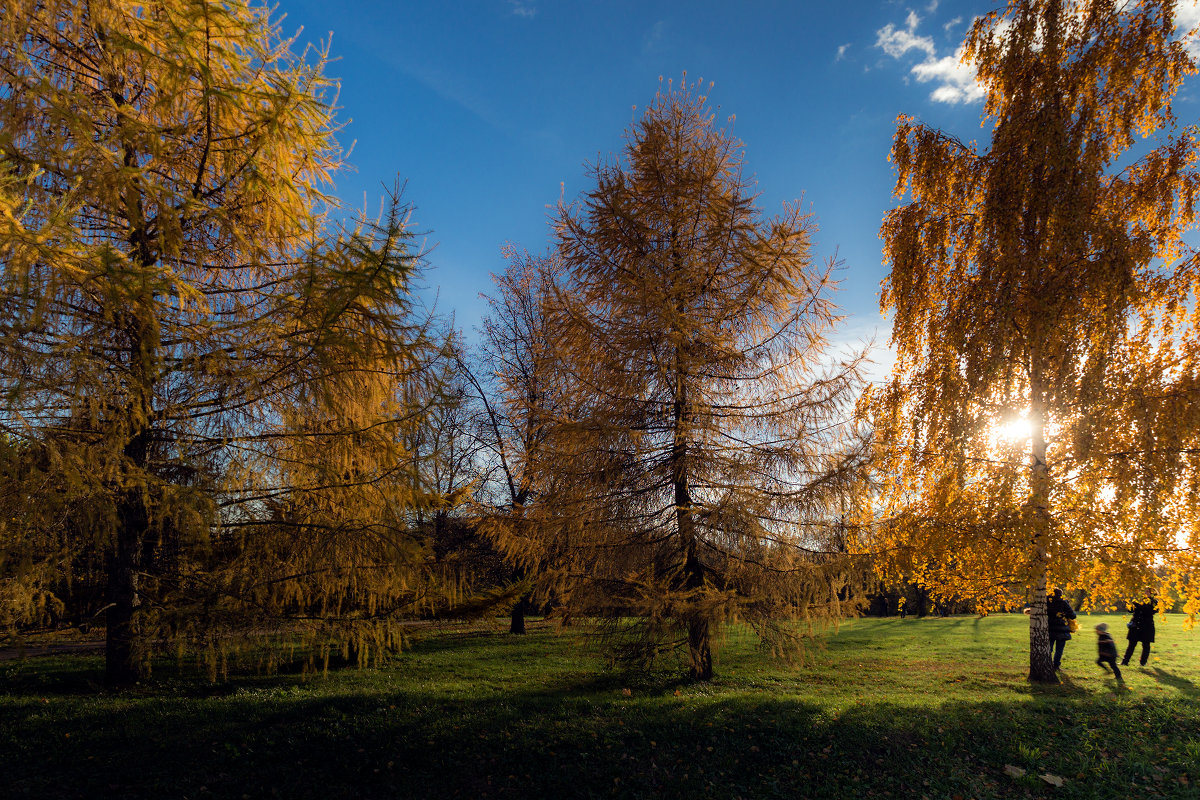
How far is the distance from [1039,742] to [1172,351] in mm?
5741

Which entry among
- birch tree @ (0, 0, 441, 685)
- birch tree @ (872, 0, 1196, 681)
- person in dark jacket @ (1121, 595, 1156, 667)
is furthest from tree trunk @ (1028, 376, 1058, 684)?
birch tree @ (0, 0, 441, 685)

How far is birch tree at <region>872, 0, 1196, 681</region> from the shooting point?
7.77 metres

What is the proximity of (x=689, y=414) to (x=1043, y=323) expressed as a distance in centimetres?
553

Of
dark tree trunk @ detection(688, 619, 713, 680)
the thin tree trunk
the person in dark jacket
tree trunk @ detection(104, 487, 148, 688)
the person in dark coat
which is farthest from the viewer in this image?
the person in dark jacket

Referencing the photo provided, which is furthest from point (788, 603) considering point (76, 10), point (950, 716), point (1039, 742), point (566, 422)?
point (76, 10)

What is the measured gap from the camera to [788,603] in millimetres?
7438

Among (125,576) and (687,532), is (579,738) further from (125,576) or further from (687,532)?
(125,576)

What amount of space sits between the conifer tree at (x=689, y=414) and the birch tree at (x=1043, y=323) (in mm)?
1601

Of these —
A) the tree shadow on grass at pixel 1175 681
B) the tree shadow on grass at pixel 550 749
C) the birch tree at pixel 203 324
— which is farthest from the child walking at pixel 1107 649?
the birch tree at pixel 203 324

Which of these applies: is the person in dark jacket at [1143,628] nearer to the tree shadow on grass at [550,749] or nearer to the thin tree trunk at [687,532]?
the tree shadow on grass at [550,749]

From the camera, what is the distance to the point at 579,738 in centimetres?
594

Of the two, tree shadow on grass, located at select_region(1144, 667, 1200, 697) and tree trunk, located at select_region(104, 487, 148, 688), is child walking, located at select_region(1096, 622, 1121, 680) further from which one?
tree trunk, located at select_region(104, 487, 148, 688)

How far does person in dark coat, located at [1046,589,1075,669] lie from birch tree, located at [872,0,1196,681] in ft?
2.55

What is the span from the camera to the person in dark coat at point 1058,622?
10.2 metres
